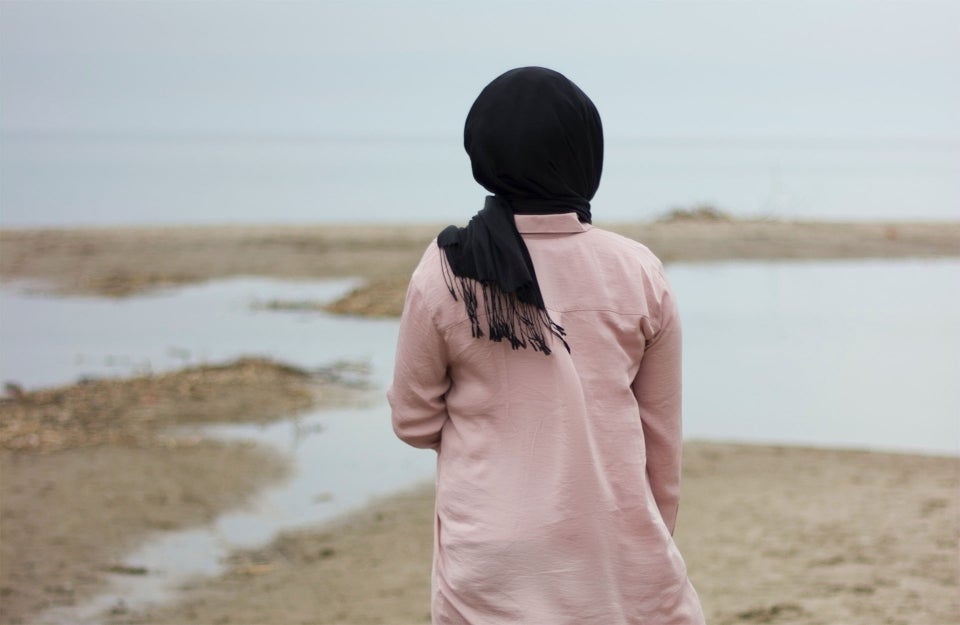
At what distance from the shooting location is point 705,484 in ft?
21.5

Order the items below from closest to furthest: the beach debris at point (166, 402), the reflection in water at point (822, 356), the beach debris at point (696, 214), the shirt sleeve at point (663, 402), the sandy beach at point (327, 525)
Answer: the shirt sleeve at point (663, 402)
the sandy beach at point (327, 525)
the beach debris at point (166, 402)
the reflection in water at point (822, 356)
the beach debris at point (696, 214)

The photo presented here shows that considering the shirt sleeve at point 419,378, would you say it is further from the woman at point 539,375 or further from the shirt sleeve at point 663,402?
the shirt sleeve at point 663,402

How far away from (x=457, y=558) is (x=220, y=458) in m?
5.03

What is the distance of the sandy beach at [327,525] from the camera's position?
4.80 meters

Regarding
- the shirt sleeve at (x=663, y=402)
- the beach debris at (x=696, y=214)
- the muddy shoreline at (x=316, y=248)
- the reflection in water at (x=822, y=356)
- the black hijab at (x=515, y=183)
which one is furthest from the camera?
the beach debris at (x=696, y=214)

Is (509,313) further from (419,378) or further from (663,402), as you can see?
(663,402)

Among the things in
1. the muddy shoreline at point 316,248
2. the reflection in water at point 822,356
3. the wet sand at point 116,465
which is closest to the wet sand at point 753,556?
the wet sand at point 116,465

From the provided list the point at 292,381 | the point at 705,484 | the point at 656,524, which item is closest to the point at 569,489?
the point at 656,524

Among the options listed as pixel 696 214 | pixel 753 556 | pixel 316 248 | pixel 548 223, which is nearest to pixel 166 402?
pixel 753 556

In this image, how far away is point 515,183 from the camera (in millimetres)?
2078

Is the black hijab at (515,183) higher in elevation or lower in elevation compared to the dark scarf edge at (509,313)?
higher

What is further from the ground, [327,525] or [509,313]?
[509,313]

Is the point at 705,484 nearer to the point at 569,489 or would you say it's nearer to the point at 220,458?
the point at 220,458

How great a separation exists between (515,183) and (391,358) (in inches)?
320
